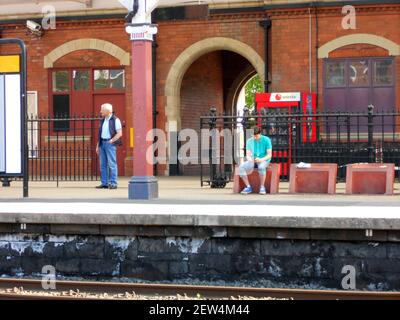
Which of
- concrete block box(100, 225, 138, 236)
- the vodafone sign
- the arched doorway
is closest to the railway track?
concrete block box(100, 225, 138, 236)

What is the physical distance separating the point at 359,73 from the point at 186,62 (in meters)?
4.72

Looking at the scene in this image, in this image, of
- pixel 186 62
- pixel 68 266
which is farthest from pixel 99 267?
pixel 186 62

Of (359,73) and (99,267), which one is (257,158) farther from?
(359,73)

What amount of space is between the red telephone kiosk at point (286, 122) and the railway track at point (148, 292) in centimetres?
658

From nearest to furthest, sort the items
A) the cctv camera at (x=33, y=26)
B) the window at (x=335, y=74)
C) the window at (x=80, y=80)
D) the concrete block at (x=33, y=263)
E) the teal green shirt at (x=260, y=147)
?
the concrete block at (x=33, y=263)
the teal green shirt at (x=260, y=147)
the window at (x=335, y=74)
the cctv camera at (x=33, y=26)
the window at (x=80, y=80)

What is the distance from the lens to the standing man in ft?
52.3

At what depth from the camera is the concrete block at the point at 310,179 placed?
14.5 meters

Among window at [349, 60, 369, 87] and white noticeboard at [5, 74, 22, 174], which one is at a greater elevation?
window at [349, 60, 369, 87]

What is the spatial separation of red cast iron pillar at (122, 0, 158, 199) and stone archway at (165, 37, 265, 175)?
351 inches

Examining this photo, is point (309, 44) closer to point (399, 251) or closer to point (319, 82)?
point (319, 82)

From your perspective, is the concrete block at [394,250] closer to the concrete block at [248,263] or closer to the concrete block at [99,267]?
the concrete block at [248,263]

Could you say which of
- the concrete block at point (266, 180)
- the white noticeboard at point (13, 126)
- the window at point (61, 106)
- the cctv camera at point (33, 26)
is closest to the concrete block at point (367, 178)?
the concrete block at point (266, 180)

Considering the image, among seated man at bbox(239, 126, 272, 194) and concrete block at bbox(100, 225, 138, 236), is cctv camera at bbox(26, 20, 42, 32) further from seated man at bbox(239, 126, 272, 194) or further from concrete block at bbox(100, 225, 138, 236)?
concrete block at bbox(100, 225, 138, 236)

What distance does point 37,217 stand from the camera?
10.4 meters
